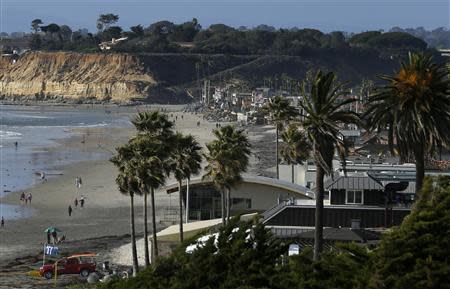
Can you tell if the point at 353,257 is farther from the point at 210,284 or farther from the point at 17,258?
the point at 17,258

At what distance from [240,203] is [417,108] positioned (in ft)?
82.6

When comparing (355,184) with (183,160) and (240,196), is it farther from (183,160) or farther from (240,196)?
(240,196)

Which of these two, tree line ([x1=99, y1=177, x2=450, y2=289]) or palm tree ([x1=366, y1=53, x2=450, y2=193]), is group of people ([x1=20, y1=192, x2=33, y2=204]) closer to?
tree line ([x1=99, y1=177, x2=450, y2=289])

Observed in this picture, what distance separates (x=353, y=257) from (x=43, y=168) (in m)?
62.5

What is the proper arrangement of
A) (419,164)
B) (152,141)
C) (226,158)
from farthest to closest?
(226,158)
(152,141)
(419,164)

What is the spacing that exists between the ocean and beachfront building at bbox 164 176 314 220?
1265 centimetres

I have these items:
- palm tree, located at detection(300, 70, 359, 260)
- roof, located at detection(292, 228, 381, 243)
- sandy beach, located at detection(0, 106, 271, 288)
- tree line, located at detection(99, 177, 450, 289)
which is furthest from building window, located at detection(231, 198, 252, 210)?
tree line, located at detection(99, 177, 450, 289)

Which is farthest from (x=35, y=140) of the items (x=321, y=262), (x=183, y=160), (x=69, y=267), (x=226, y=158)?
(x=321, y=262)

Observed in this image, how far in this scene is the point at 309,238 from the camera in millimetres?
27203

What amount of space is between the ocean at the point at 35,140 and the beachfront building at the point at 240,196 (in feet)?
41.5

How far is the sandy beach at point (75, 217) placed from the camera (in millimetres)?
41219

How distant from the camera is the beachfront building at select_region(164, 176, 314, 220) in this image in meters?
43.6

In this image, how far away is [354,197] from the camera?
99.7 ft

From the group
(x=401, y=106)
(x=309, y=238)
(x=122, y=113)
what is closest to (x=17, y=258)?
(x=309, y=238)
